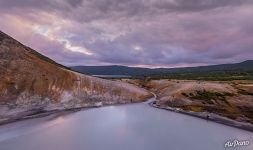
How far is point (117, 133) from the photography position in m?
77.9

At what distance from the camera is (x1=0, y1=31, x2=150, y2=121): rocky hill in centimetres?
10156

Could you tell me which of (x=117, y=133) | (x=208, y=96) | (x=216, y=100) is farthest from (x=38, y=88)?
(x=208, y=96)

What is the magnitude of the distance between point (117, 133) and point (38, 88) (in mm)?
47134

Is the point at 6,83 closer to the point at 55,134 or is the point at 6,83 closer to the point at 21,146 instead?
the point at 55,134

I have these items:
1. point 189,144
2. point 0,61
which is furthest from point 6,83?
point 189,144

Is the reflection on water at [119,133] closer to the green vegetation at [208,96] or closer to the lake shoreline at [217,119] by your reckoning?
the lake shoreline at [217,119]

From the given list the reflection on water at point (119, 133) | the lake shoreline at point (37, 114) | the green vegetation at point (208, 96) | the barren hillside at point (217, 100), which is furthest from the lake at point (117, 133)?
the green vegetation at point (208, 96)

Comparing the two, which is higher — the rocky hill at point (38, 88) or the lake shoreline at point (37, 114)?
the rocky hill at point (38, 88)

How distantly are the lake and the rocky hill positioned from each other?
10.9m

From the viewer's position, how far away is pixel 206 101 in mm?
125812

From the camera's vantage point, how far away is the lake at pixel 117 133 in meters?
64.6

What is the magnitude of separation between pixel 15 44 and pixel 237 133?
91.4 metres

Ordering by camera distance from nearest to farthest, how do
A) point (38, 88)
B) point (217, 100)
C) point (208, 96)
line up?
point (38, 88), point (217, 100), point (208, 96)

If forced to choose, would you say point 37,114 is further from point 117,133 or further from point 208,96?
point 208,96
